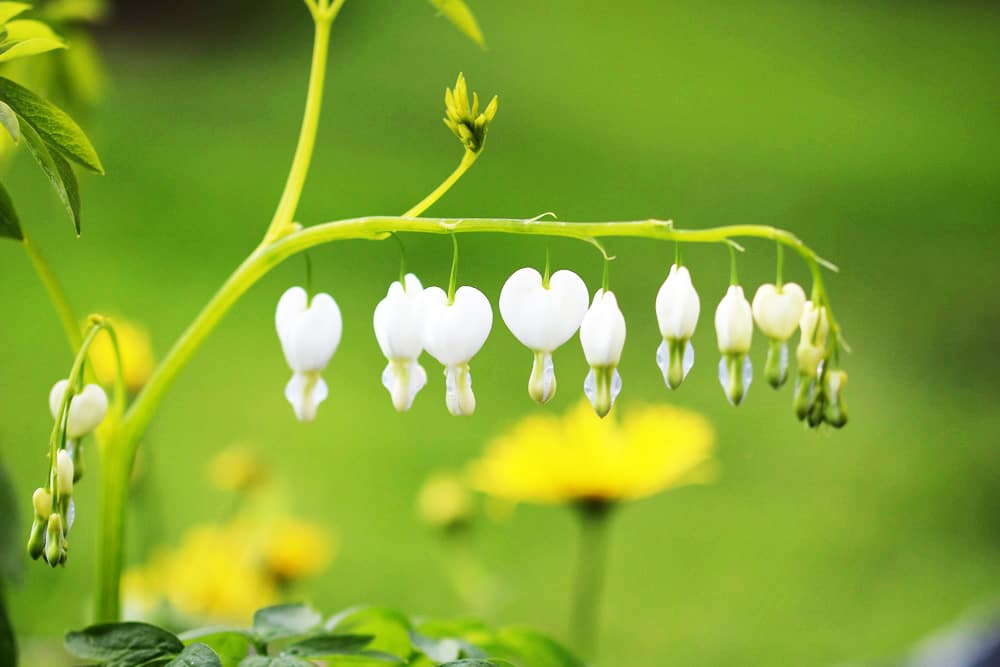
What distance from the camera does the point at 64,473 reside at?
0.40 m

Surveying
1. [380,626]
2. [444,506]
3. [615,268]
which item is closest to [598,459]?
[444,506]

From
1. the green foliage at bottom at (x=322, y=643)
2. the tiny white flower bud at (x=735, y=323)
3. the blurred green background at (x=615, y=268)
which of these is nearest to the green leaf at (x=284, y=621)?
the green foliage at bottom at (x=322, y=643)

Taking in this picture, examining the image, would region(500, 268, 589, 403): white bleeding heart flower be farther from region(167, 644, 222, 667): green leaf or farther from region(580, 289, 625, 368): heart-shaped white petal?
region(167, 644, 222, 667): green leaf

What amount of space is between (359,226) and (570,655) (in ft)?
0.72

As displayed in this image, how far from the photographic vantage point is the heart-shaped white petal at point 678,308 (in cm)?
39

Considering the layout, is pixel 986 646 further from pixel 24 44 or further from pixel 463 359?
pixel 24 44

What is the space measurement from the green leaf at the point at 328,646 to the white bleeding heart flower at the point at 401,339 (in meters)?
0.10

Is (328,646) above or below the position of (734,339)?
below

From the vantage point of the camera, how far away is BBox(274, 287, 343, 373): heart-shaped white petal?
1.31 feet

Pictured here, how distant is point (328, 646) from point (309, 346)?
120 millimetres

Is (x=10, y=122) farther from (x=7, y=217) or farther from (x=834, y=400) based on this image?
(x=834, y=400)

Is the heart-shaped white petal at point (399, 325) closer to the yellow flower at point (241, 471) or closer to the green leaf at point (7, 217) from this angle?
the green leaf at point (7, 217)

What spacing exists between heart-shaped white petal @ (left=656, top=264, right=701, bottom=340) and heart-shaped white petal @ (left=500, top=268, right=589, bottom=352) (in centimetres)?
3

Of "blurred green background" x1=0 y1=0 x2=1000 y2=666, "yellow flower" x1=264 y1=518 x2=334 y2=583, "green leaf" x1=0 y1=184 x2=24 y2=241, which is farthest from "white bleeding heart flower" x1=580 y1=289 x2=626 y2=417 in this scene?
"blurred green background" x1=0 y1=0 x2=1000 y2=666
